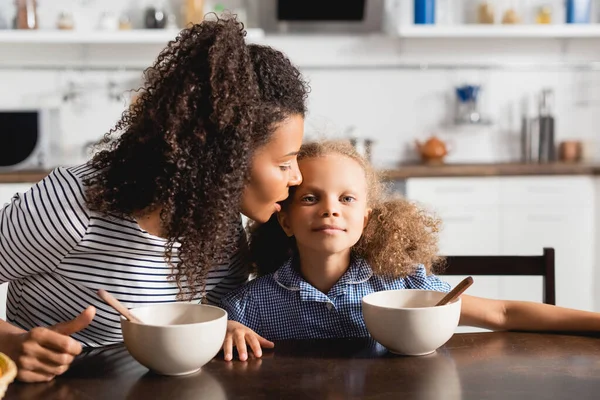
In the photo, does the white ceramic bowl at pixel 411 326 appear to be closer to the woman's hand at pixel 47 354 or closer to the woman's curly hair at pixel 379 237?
the woman's curly hair at pixel 379 237

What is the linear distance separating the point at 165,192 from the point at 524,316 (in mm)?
610

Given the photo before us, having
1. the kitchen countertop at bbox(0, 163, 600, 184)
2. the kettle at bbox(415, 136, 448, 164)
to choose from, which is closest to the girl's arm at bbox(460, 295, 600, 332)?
the kitchen countertop at bbox(0, 163, 600, 184)

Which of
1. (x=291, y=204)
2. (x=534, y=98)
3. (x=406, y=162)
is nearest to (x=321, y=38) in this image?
(x=406, y=162)

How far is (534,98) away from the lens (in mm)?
4348

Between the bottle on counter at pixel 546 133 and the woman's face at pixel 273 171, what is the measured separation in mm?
3094

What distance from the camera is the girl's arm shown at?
124cm

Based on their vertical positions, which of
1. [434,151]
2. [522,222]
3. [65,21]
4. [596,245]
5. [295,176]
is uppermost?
[65,21]

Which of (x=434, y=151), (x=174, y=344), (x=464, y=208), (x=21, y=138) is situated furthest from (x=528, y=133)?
(x=174, y=344)

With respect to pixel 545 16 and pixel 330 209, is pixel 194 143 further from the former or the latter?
pixel 545 16

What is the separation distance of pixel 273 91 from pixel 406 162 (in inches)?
119

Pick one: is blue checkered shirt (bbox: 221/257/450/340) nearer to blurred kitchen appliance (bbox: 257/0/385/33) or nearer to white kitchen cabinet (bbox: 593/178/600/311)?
white kitchen cabinet (bbox: 593/178/600/311)

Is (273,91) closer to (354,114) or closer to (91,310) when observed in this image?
(91,310)

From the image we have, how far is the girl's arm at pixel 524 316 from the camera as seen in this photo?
124 centimetres

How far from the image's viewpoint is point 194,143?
1157 mm
